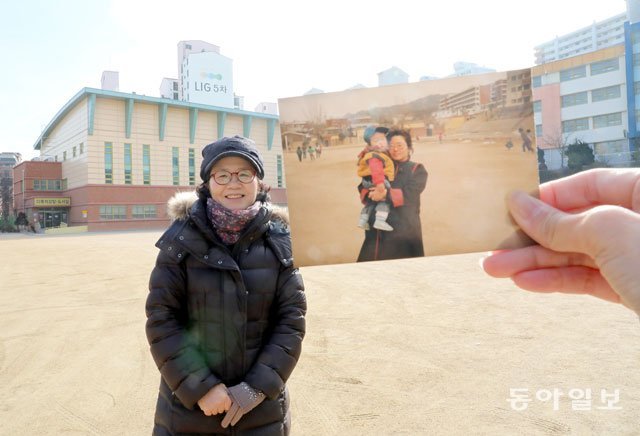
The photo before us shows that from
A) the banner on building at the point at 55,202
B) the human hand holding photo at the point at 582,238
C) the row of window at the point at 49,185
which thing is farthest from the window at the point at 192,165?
the human hand holding photo at the point at 582,238

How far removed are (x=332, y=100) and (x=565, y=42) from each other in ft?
364

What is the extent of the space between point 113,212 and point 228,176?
1462 inches

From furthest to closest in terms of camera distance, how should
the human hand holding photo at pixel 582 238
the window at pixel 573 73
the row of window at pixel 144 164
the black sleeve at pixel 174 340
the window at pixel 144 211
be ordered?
the window at pixel 573 73 → the window at pixel 144 211 → the row of window at pixel 144 164 → the black sleeve at pixel 174 340 → the human hand holding photo at pixel 582 238

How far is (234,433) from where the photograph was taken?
1807mm

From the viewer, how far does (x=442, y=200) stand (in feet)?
4.41

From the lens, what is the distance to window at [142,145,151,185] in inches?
1405

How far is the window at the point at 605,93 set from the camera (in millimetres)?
34719

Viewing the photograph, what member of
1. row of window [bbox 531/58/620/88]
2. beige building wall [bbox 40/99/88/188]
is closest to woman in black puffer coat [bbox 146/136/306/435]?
beige building wall [bbox 40/99/88/188]

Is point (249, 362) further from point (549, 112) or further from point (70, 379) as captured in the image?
point (549, 112)

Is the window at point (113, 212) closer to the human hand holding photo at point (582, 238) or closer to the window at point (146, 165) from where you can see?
the window at point (146, 165)

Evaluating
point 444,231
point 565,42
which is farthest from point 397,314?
point 565,42

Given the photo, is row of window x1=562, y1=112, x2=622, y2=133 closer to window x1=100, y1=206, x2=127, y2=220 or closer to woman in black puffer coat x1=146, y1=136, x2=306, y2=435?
window x1=100, y1=206, x2=127, y2=220

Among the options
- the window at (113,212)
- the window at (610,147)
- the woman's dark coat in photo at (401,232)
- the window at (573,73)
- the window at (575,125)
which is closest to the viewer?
the woman's dark coat in photo at (401,232)

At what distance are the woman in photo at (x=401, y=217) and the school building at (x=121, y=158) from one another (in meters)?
34.5
